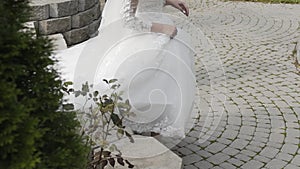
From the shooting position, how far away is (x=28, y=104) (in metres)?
1.24

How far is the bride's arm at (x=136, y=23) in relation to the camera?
123 inches

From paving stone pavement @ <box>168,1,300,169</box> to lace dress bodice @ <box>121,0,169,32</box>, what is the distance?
111cm

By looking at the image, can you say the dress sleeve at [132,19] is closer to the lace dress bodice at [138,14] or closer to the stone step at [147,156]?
the lace dress bodice at [138,14]

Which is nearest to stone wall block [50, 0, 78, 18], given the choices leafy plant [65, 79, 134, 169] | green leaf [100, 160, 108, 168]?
leafy plant [65, 79, 134, 169]

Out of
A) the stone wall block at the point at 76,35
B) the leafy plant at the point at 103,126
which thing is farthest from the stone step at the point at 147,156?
the stone wall block at the point at 76,35

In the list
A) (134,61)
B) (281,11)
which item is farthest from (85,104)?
(281,11)

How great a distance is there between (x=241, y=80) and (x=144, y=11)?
97.8 inches

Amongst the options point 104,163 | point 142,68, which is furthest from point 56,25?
point 104,163

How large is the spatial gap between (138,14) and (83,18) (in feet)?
7.45

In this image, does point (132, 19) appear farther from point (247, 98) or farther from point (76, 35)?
point (76, 35)

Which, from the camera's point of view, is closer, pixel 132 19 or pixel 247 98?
pixel 132 19

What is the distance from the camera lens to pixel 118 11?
324 cm

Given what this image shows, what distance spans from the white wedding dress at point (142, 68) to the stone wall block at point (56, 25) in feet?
5.48

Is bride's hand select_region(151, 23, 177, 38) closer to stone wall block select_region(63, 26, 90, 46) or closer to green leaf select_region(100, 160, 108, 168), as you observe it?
green leaf select_region(100, 160, 108, 168)
